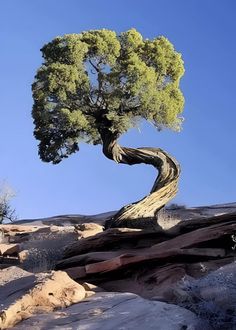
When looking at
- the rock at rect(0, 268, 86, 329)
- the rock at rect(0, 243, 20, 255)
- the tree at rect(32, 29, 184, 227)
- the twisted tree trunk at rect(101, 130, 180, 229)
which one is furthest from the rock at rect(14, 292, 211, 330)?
the tree at rect(32, 29, 184, 227)

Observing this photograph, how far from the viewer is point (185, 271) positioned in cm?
1089

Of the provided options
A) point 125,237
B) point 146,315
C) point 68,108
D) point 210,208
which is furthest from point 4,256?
point 210,208

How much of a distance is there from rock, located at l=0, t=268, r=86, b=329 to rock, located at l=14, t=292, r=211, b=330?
22 cm

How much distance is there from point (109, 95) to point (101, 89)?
49cm

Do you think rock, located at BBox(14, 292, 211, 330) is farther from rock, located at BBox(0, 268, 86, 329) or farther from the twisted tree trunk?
the twisted tree trunk

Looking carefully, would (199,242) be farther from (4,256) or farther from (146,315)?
(4,256)

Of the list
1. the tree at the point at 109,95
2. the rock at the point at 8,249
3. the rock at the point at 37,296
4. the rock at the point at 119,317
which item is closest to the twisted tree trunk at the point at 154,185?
the tree at the point at 109,95

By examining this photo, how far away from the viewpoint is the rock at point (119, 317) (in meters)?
7.22

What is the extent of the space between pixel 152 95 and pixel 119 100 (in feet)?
4.42

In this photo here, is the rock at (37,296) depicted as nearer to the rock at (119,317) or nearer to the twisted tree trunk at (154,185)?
the rock at (119,317)

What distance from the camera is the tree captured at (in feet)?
72.6

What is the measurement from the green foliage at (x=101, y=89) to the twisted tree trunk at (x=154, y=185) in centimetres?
77

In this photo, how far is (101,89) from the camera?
22625mm

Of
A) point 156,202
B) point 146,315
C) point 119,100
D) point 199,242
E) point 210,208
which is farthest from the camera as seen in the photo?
point 210,208
